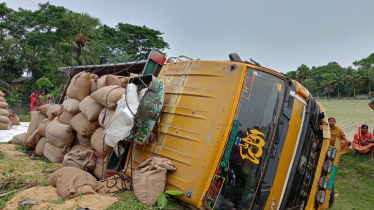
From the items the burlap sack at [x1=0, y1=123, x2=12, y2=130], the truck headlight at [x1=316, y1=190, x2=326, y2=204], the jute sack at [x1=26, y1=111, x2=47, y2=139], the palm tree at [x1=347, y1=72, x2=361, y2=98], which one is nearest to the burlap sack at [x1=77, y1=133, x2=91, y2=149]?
the jute sack at [x1=26, y1=111, x2=47, y2=139]

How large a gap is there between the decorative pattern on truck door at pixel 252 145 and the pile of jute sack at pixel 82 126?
1704mm

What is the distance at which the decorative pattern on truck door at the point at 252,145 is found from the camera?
2.21 m

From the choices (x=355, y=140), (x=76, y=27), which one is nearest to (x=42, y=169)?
(x=355, y=140)

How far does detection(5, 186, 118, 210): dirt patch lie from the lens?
215cm

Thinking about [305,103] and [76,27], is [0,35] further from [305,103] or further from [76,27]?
[305,103]

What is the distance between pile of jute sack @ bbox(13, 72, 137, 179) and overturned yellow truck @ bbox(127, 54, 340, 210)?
36.2 inches

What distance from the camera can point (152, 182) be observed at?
2.31 metres

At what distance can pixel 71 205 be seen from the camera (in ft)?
7.13

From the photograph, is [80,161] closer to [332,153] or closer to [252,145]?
[252,145]

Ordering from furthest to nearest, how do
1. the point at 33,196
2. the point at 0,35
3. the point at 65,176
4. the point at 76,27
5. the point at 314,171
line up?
the point at 0,35
the point at 76,27
the point at 314,171
the point at 65,176
the point at 33,196

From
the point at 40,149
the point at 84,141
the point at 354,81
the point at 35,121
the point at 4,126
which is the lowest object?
the point at 4,126

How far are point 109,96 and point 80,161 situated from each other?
2.94 feet

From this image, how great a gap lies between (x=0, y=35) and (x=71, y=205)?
2086 cm

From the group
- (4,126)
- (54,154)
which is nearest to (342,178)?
(54,154)
